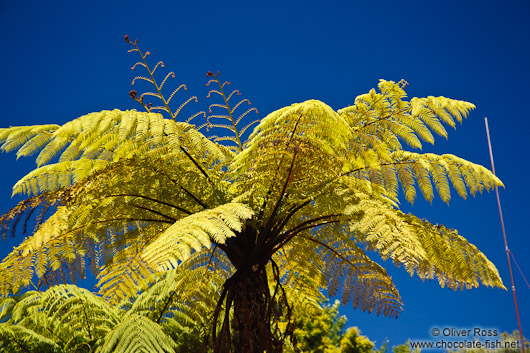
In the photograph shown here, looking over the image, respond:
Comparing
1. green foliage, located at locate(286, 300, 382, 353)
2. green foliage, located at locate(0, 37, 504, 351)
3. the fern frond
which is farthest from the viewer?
green foliage, located at locate(286, 300, 382, 353)

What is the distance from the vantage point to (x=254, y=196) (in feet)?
11.5

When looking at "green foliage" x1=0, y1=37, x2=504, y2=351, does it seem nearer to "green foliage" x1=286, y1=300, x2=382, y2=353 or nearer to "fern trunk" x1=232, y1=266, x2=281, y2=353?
"fern trunk" x1=232, y1=266, x2=281, y2=353

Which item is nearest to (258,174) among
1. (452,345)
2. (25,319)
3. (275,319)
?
(275,319)

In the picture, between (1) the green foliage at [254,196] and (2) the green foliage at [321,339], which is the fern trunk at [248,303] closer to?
(1) the green foliage at [254,196]

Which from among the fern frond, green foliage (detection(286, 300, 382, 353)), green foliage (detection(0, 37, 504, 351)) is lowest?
A: the fern frond

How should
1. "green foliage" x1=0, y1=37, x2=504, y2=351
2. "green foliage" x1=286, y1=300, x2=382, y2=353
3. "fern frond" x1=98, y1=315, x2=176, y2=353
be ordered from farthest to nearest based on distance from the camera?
1. "green foliage" x1=286, y1=300, x2=382, y2=353
2. "fern frond" x1=98, y1=315, x2=176, y2=353
3. "green foliage" x1=0, y1=37, x2=504, y2=351

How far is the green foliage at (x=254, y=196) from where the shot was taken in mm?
3172

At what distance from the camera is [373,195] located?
358 cm

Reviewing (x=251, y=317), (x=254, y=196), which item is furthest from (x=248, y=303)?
(x=254, y=196)

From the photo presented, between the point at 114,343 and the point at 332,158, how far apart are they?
206 centimetres

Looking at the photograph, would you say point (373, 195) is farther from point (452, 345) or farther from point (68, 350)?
point (452, 345)

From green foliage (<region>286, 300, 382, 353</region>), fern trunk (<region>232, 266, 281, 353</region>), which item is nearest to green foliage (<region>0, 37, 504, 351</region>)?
fern trunk (<region>232, 266, 281, 353</region>)

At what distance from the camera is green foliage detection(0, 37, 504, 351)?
3.17 meters

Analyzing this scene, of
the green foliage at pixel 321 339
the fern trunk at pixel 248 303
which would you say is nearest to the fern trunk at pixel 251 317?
the fern trunk at pixel 248 303
